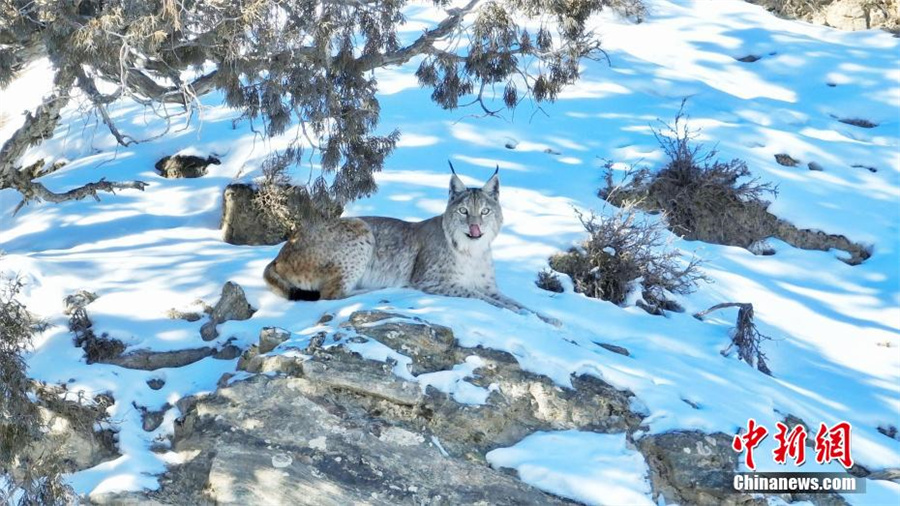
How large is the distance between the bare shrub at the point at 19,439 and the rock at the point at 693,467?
151 inches

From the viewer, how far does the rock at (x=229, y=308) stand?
30.2 feet

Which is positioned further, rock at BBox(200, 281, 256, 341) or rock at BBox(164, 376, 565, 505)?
rock at BBox(200, 281, 256, 341)

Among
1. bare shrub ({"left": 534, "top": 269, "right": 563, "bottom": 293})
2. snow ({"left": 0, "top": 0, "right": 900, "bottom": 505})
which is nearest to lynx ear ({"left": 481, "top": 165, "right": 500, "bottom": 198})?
snow ({"left": 0, "top": 0, "right": 900, "bottom": 505})

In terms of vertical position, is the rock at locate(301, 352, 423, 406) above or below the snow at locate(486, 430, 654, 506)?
above

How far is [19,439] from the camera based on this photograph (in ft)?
23.3

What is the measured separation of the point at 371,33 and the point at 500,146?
19.3ft

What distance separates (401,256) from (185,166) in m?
4.44

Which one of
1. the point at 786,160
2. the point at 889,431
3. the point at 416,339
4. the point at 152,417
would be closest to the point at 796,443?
the point at 889,431

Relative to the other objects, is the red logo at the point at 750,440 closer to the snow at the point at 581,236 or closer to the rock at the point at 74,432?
the snow at the point at 581,236

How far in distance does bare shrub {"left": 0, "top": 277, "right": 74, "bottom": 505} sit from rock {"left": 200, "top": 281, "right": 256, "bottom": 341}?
1843 millimetres

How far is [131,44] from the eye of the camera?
812 cm

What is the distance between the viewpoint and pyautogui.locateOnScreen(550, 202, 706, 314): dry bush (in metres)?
11.2

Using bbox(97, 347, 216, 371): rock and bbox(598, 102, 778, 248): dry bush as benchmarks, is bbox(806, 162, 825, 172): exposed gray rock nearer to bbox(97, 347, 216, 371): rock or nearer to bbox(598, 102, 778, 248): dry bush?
bbox(598, 102, 778, 248): dry bush

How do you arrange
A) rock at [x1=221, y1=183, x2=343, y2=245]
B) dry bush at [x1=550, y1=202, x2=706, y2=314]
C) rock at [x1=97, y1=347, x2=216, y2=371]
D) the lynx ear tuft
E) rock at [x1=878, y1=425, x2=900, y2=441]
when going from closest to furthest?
1. rock at [x1=97, y1=347, x2=216, y2=371]
2. rock at [x1=878, y1=425, x2=900, y2=441]
3. the lynx ear tuft
4. dry bush at [x1=550, y1=202, x2=706, y2=314]
5. rock at [x1=221, y1=183, x2=343, y2=245]
